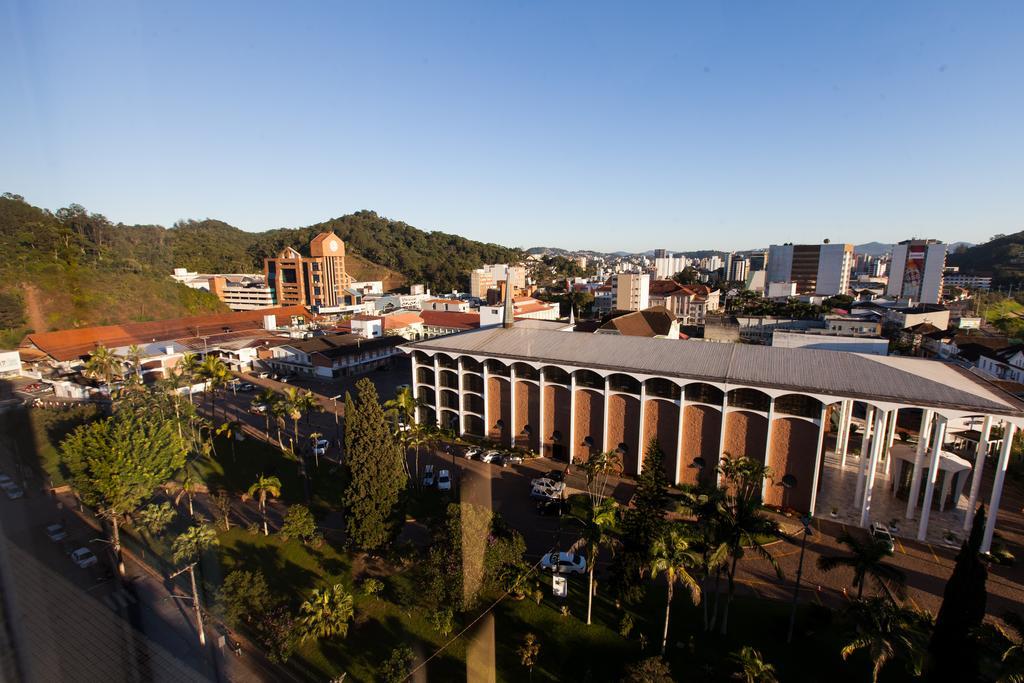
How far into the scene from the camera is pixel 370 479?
1160cm

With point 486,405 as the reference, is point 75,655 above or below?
above

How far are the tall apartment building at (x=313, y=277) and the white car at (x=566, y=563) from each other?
1924 inches

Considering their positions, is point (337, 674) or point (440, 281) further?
point (440, 281)

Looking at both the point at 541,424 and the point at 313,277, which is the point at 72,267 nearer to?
the point at 541,424

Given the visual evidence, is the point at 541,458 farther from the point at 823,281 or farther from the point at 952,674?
the point at 823,281

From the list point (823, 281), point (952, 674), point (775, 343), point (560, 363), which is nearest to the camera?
point (952, 674)

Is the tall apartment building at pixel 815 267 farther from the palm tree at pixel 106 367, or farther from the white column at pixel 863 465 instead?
the palm tree at pixel 106 367

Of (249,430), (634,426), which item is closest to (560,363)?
(634,426)

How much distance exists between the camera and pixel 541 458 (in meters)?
17.9

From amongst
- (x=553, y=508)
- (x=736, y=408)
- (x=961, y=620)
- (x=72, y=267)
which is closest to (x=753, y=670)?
(x=961, y=620)

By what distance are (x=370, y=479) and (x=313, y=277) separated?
49.4m

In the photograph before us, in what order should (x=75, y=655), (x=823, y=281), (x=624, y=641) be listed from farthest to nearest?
(x=823, y=281), (x=624, y=641), (x=75, y=655)

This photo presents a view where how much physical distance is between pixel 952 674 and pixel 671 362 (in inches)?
373

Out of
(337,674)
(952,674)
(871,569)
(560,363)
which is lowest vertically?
(337,674)
